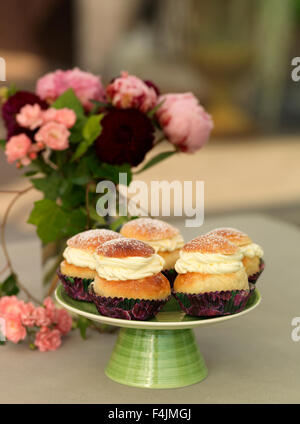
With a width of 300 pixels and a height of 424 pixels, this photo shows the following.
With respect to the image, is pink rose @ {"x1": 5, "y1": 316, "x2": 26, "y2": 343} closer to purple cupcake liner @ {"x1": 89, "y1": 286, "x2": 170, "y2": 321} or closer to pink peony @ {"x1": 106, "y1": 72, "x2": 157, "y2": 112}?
purple cupcake liner @ {"x1": 89, "y1": 286, "x2": 170, "y2": 321}

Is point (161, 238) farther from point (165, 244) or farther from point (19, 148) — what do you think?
point (19, 148)

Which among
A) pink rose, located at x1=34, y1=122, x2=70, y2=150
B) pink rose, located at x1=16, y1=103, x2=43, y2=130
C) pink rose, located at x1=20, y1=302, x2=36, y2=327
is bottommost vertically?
pink rose, located at x1=20, y1=302, x2=36, y2=327

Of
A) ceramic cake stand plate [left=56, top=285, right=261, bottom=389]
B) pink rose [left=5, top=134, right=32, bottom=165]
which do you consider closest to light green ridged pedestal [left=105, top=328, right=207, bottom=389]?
ceramic cake stand plate [left=56, top=285, right=261, bottom=389]

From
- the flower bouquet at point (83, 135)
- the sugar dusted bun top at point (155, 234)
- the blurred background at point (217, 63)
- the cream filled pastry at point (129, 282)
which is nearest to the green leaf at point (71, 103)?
the flower bouquet at point (83, 135)

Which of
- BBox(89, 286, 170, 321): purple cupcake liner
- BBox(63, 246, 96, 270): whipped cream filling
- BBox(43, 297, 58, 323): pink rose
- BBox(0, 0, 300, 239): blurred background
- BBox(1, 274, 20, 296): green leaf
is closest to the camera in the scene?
BBox(89, 286, 170, 321): purple cupcake liner

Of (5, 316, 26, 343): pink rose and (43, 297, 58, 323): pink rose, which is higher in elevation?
(43, 297, 58, 323): pink rose

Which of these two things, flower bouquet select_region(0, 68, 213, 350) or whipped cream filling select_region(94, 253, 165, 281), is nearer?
whipped cream filling select_region(94, 253, 165, 281)

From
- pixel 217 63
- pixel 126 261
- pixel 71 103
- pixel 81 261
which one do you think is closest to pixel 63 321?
pixel 81 261

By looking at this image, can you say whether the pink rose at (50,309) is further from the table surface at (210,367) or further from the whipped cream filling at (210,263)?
the whipped cream filling at (210,263)
